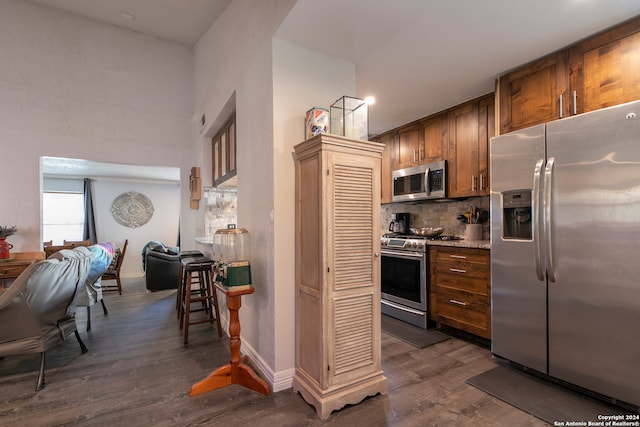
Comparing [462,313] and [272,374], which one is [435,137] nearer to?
[462,313]

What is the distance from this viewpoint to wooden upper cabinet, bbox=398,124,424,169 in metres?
3.83

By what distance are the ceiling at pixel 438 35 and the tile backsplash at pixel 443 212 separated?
3.95 feet

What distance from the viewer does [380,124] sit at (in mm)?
4016

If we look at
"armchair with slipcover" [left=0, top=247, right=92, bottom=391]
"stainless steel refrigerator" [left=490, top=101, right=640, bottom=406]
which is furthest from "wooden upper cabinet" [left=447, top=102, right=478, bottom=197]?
"armchair with slipcover" [left=0, top=247, right=92, bottom=391]

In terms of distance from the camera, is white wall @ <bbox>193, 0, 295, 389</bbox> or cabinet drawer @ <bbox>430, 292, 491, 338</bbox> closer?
white wall @ <bbox>193, 0, 295, 389</bbox>

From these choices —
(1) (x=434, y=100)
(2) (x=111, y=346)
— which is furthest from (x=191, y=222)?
(1) (x=434, y=100)

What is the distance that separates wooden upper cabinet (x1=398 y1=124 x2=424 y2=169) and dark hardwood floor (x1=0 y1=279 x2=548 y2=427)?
7.29 feet

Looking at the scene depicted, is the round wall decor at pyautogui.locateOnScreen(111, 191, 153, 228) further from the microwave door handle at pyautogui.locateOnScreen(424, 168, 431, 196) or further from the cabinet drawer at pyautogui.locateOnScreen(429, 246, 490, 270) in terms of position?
the cabinet drawer at pyautogui.locateOnScreen(429, 246, 490, 270)

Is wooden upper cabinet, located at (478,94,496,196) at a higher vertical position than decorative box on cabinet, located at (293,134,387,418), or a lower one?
higher

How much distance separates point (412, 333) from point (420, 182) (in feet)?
5.90

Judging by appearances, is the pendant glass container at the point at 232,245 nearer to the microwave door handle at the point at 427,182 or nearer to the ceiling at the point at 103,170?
the microwave door handle at the point at 427,182

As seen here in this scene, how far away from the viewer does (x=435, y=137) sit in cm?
362

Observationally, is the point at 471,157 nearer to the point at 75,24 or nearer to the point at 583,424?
the point at 583,424

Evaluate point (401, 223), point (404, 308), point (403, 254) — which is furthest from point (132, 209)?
point (404, 308)
